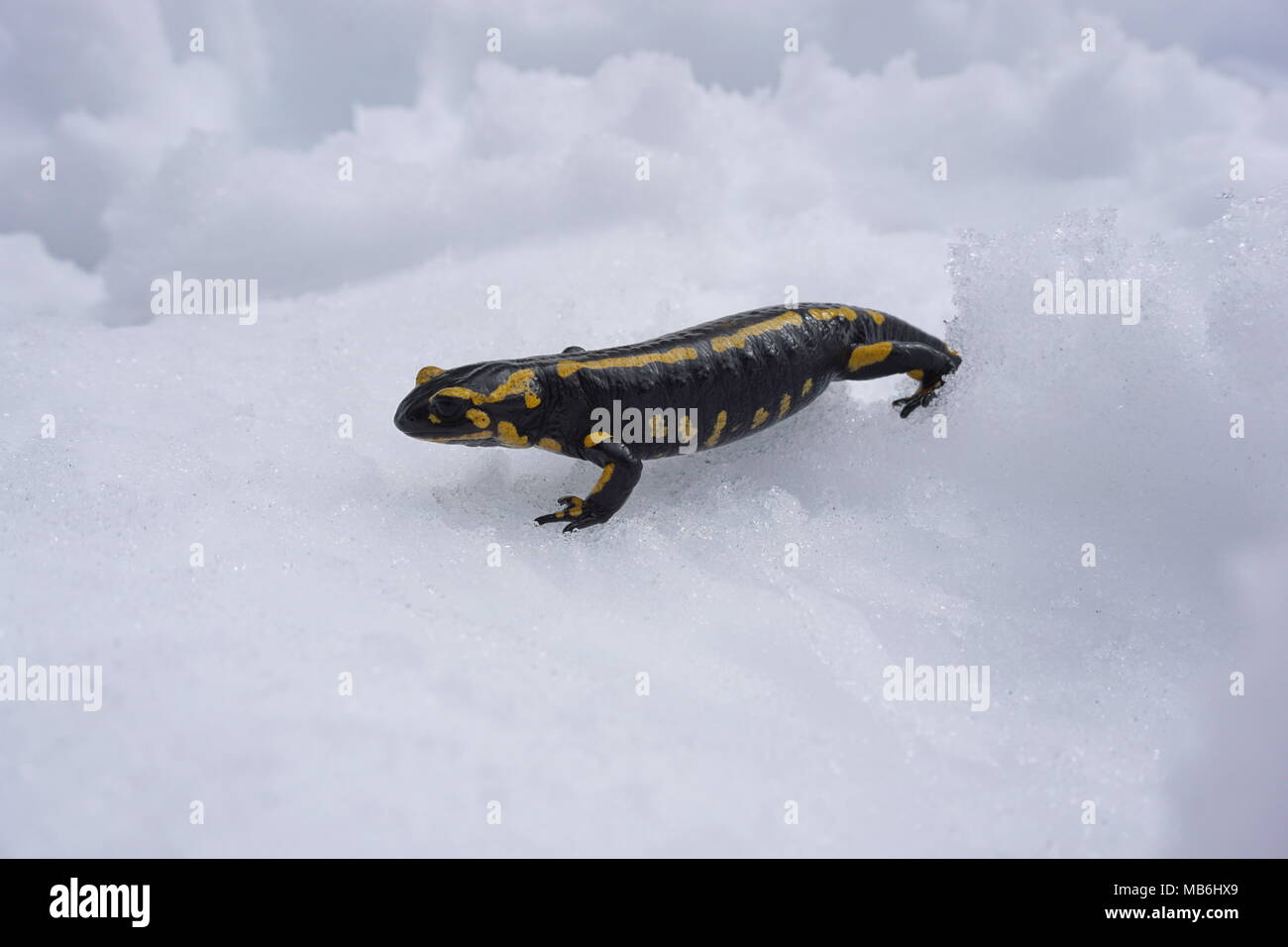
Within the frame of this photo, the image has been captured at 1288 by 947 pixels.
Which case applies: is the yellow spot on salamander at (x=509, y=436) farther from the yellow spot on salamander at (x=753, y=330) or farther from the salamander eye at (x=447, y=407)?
the yellow spot on salamander at (x=753, y=330)

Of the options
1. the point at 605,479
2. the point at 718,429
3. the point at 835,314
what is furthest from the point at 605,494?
the point at 835,314

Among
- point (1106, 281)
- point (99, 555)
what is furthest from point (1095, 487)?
point (99, 555)

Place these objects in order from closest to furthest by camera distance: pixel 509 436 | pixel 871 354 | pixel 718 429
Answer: pixel 509 436 → pixel 718 429 → pixel 871 354

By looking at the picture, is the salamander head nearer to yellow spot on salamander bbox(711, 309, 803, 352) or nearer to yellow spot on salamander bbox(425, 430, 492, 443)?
yellow spot on salamander bbox(425, 430, 492, 443)

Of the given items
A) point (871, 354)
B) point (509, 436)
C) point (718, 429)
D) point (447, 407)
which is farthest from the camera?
point (871, 354)

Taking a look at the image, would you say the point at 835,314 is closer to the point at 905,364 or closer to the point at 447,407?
the point at 905,364

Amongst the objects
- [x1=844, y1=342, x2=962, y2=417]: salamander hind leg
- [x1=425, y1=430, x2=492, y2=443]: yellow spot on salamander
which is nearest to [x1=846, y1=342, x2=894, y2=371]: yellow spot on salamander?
[x1=844, y1=342, x2=962, y2=417]: salamander hind leg
